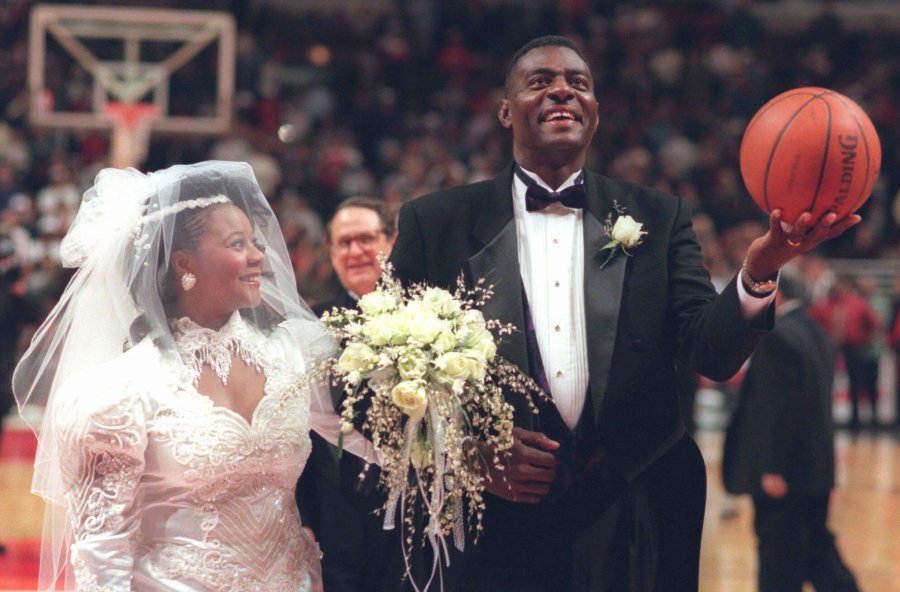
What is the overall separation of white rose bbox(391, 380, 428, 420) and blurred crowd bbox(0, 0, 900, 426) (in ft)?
27.5

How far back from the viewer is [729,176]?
1507 centimetres

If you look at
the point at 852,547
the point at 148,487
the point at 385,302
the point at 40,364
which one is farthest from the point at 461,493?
the point at 852,547

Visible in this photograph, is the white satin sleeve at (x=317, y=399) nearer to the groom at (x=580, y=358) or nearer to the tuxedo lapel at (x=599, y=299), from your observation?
the groom at (x=580, y=358)

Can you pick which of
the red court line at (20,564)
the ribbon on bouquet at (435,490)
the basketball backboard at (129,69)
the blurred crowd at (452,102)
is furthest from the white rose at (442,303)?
the basketball backboard at (129,69)

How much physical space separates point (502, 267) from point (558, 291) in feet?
0.49

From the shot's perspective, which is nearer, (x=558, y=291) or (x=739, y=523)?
(x=558, y=291)

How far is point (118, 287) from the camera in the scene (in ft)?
11.1

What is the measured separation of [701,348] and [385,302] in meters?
0.75

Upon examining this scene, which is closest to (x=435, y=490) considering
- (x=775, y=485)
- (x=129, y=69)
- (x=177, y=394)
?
(x=177, y=394)

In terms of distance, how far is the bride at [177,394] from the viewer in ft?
10.1

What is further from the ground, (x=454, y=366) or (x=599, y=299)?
(x=599, y=299)

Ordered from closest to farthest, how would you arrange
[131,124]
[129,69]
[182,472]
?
1. [182,472]
2. [131,124]
3. [129,69]

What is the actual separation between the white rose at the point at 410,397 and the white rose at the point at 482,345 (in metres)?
0.15

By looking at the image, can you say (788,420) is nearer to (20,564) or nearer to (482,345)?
(482,345)
